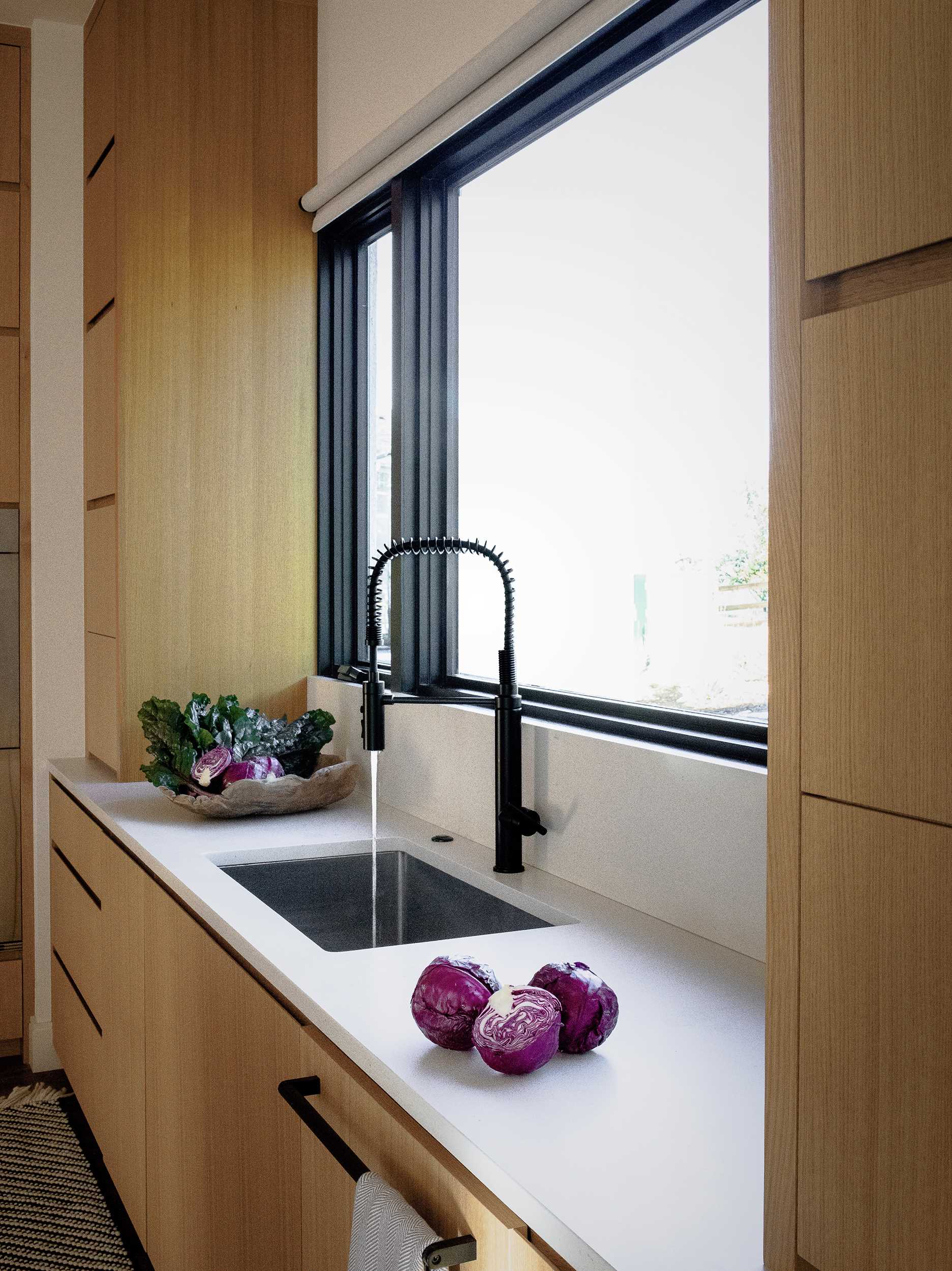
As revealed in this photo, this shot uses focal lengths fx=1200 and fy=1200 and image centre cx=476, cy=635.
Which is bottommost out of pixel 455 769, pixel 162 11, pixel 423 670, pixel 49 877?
pixel 49 877

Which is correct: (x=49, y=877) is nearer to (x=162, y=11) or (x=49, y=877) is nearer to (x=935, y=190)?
(x=162, y=11)

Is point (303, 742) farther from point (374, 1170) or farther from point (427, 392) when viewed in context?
point (374, 1170)

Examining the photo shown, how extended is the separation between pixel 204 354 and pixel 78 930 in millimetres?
1360

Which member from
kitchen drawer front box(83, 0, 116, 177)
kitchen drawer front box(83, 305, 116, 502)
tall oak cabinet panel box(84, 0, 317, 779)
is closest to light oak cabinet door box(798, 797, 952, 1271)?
tall oak cabinet panel box(84, 0, 317, 779)

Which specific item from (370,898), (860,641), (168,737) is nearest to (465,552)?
(370,898)

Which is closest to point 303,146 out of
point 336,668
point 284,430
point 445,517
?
point 284,430

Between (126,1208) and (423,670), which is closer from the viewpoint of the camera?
(126,1208)

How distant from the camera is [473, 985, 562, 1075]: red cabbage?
1046 millimetres

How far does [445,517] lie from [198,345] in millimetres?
764

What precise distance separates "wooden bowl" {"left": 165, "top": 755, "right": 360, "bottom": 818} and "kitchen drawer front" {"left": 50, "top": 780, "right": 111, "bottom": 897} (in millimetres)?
231

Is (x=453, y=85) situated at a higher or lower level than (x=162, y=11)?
lower

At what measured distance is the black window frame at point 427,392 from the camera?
1.81m

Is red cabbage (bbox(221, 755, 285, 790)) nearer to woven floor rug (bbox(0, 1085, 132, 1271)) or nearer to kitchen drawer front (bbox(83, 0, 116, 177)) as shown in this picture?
woven floor rug (bbox(0, 1085, 132, 1271))

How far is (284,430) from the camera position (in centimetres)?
293
